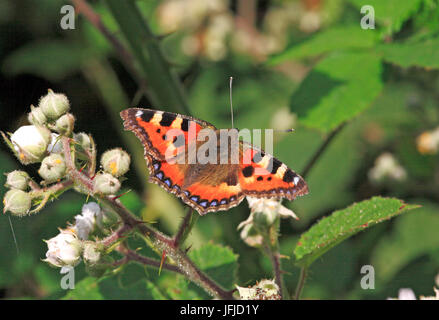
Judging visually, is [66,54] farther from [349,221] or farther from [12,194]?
[349,221]

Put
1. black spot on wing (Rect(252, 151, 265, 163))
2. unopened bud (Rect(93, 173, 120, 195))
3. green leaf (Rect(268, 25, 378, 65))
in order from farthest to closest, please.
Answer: green leaf (Rect(268, 25, 378, 65)), black spot on wing (Rect(252, 151, 265, 163)), unopened bud (Rect(93, 173, 120, 195))

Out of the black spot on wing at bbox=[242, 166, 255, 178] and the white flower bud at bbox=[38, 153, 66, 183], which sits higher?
the white flower bud at bbox=[38, 153, 66, 183]

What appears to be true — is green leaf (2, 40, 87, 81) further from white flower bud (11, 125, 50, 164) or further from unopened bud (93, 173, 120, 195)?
unopened bud (93, 173, 120, 195)

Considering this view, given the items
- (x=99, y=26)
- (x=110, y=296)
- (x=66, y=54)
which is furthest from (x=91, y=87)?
(x=110, y=296)

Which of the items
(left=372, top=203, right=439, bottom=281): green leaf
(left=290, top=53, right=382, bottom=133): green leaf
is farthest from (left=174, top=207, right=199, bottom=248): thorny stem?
(left=372, top=203, right=439, bottom=281): green leaf

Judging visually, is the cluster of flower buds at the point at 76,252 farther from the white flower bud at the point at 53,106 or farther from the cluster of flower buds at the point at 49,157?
the white flower bud at the point at 53,106

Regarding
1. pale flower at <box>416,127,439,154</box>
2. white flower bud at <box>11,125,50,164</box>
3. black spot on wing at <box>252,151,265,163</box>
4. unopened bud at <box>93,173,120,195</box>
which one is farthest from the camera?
pale flower at <box>416,127,439,154</box>

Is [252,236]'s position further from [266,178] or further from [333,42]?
[333,42]
